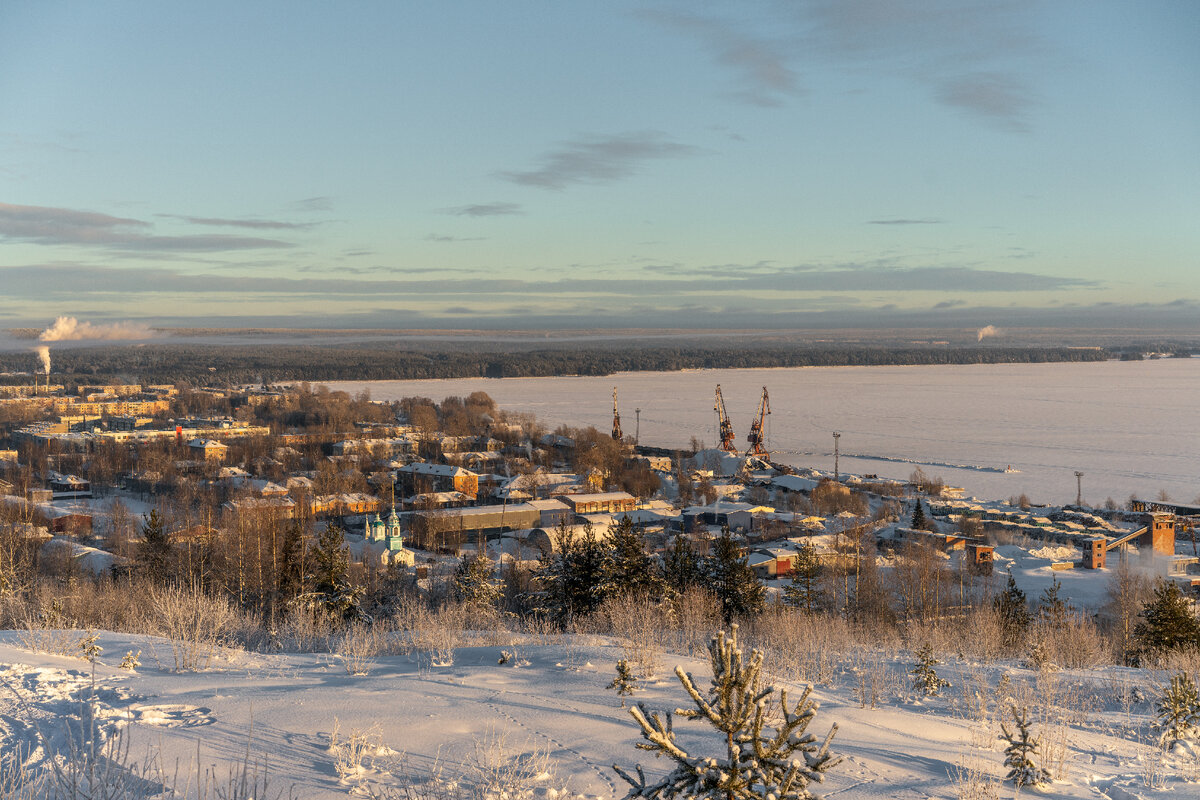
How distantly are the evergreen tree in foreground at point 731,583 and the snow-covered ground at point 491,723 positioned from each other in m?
8.06

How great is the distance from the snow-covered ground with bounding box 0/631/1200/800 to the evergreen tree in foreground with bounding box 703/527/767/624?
8.06 m

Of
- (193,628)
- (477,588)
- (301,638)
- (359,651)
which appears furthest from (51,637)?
(477,588)

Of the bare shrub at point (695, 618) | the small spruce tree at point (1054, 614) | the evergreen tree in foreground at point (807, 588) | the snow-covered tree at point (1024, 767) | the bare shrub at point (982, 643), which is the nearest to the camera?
the snow-covered tree at point (1024, 767)

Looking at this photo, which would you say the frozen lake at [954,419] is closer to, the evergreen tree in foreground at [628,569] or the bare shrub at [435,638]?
the evergreen tree in foreground at [628,569]

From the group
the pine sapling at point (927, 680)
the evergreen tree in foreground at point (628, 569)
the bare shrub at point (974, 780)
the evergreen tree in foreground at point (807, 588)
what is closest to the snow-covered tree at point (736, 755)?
the bare shrub at point (974, 780)

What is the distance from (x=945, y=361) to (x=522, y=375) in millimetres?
82500

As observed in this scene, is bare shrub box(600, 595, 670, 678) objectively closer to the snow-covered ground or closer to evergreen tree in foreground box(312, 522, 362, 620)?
the snow-covered ground

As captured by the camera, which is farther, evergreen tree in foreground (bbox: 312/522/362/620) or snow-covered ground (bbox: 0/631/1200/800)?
evergreen tree in foreground (bbox: 312/522/362/620)

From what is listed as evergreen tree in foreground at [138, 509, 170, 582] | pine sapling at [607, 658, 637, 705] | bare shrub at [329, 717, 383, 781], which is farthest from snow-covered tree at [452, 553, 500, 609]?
bare shrub at [329, 717, 383, 781]

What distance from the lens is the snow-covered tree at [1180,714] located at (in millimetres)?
5707

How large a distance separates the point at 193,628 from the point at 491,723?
16.6ft

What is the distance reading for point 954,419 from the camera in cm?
6919

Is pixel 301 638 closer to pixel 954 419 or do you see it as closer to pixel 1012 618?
pixel 1012 618

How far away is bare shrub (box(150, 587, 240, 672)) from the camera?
709 cm
